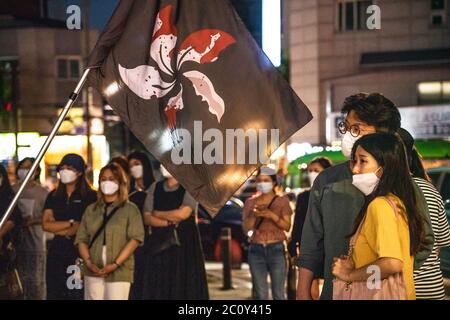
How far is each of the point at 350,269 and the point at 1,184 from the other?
635 centimetres

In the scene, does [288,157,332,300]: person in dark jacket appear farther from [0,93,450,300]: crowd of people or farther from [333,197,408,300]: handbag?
[333,197,408,300]: handbag

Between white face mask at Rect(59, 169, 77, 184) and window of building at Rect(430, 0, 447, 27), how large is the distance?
25086mm

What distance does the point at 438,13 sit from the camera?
32406 mm

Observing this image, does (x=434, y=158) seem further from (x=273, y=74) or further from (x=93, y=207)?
(x=273, y=74)

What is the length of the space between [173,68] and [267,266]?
557cm

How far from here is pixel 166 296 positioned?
9391mm

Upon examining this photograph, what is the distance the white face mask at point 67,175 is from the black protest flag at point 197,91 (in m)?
4.44

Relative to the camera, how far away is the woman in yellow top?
411 cm

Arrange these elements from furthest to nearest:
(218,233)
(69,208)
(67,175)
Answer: (218,233)
(69,208)
(67,175)

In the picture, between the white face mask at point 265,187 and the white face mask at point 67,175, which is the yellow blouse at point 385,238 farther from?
the white face mask at point 265,187

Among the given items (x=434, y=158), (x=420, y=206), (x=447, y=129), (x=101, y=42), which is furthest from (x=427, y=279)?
(x=447, y=129)

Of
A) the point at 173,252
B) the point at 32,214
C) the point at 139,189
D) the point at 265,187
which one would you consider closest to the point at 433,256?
the point at 173,252

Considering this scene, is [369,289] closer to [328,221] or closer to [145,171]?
[328,221]

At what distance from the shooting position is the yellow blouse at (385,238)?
4105mm
